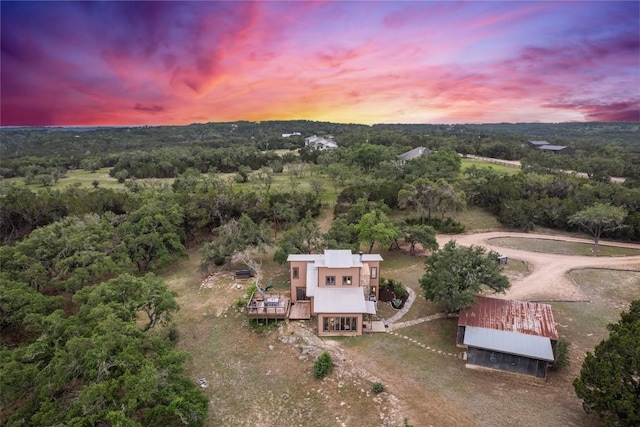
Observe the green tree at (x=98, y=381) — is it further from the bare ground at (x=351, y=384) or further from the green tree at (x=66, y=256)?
the green tree at (x=66, y=256)

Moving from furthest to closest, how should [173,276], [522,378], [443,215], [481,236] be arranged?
[443,215] → [481,236] → [173,276] → [522,378]

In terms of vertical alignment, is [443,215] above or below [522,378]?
above

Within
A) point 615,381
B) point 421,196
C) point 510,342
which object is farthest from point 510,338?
point 421,196

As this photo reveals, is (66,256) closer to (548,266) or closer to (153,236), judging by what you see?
(153,236)

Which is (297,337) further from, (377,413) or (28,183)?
(28,183)

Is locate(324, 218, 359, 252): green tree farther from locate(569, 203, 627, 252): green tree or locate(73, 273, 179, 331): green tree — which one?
locate(569, 203, 627, 252): green tree

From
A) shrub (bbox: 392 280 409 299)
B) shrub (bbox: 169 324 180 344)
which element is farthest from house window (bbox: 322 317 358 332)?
shrub (bbox: 169 324 180 344)

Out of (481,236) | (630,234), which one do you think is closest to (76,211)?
(481,236)
